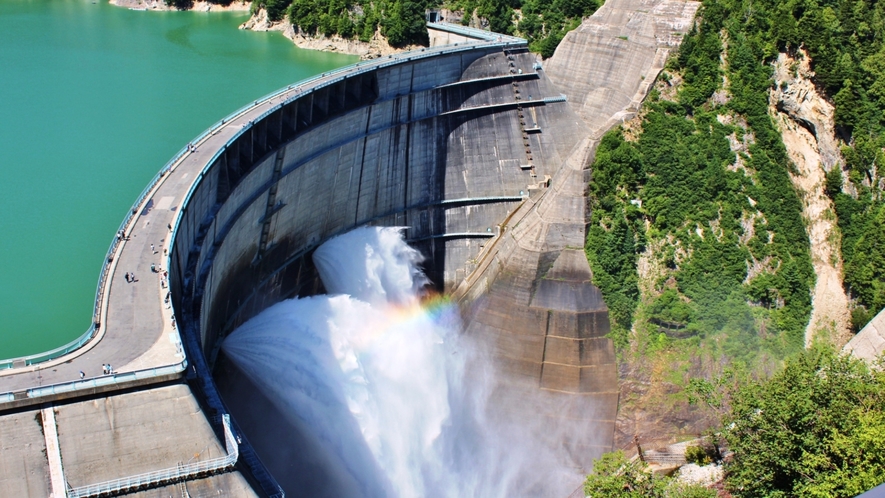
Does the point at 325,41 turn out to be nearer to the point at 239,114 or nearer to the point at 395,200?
the point at 395,200

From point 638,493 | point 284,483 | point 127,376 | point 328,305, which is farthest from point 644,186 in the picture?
point 127,376

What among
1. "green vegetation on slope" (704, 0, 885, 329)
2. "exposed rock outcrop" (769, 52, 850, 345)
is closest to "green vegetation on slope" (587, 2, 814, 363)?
"exposed rock outcrop" (769, 52, 850, 345)

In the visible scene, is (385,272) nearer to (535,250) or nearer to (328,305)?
(328,305)

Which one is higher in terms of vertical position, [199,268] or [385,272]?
[199,268]

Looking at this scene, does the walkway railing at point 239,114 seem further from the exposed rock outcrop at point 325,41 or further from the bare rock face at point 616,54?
the exposed rock outcrop at point 325,41

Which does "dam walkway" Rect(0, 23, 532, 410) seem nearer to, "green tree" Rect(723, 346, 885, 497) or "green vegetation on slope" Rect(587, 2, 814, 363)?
"green tree" Rect(723, 346, 885, 497)
